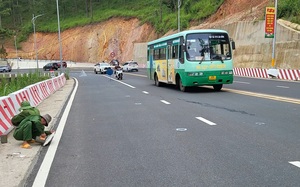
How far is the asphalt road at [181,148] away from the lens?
5.23 meters

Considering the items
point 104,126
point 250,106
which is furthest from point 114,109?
point 250,106

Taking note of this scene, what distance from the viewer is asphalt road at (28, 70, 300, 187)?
5.23 metres

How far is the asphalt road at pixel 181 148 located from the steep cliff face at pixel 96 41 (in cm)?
6288

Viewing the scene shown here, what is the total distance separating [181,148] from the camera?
691 centimetres

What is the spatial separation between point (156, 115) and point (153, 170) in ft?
18.1

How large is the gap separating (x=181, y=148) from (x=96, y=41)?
81053mm

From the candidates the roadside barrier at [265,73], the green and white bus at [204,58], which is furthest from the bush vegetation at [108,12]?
the green and white bus at [204,58]

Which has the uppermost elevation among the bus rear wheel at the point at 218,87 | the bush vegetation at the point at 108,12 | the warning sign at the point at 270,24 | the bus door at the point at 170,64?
the bush vegetation at the point at 108,12

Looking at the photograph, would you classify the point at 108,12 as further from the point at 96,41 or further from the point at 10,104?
the point at 10,104

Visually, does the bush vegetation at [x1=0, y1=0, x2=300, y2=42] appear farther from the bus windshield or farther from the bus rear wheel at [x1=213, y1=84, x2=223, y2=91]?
the bus windshield

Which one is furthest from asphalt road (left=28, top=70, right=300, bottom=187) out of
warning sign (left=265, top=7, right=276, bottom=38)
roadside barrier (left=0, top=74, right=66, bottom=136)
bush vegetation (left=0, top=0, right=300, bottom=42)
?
bush vegetation (left=0, top=0, right=300, bottom=42)

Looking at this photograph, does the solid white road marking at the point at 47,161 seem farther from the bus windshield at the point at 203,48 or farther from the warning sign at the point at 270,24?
the warning sign at the point at 270,24

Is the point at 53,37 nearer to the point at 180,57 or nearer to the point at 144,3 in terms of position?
the point at 144,3

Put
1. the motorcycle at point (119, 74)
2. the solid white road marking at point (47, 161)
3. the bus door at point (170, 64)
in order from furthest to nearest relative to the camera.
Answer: the motorcycle at point (119, 74) → the bus door at point (170, 64) → the solid white road marking at point (47, 161)
